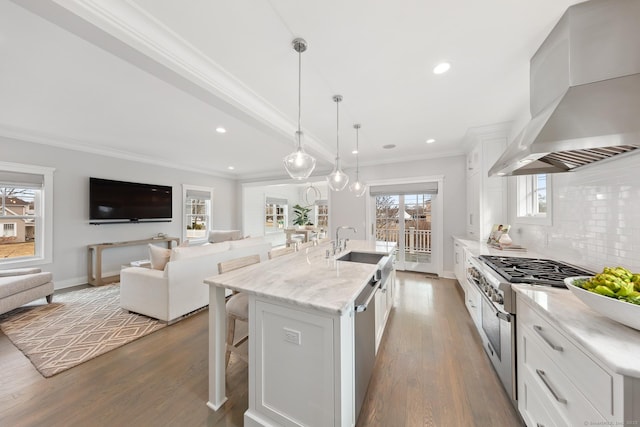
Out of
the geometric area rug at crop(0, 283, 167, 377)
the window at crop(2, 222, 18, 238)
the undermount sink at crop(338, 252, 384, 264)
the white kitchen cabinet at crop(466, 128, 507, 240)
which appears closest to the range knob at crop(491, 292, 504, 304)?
the undermount sink at crop(338, 252, 384, 264)

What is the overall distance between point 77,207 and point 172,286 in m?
3.28

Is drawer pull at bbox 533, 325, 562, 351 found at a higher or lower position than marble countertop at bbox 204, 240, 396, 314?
lower

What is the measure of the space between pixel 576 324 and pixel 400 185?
421 centimetres

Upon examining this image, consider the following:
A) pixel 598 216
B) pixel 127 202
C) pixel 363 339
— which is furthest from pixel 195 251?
pixel 598 216

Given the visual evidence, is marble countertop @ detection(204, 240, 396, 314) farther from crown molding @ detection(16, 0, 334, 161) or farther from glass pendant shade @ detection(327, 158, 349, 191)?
crown molding @ detection(16, 0, 334, 161)

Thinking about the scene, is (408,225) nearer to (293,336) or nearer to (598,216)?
(598,216)

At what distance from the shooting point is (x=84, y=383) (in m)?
1.72

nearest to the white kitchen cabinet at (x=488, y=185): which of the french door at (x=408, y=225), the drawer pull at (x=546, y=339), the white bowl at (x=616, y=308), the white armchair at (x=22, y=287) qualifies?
the french door at (x=408, y=225)

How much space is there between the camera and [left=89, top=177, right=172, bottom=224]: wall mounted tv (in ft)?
13.8

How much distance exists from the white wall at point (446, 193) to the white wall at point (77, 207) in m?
4.68

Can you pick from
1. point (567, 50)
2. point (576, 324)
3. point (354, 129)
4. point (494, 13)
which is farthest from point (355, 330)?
point (354, 129)

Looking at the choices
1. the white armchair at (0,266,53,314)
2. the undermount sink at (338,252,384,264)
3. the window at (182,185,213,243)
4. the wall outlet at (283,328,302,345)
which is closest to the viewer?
the wall outlet at (283,328,302,345)

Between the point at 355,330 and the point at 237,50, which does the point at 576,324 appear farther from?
the point at 237,50

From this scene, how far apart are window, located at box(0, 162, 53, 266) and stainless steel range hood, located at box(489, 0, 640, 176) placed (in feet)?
20.6
